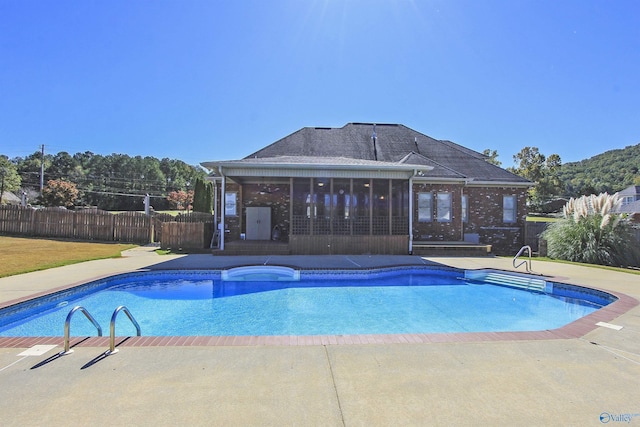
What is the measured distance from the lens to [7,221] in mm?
18922

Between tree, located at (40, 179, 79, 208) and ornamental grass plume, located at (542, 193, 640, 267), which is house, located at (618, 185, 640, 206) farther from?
tree, located at (40, 179, 79, 208)

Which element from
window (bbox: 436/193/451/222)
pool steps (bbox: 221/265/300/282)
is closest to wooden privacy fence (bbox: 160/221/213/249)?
pool steps (bbox: 221/265/300/282)

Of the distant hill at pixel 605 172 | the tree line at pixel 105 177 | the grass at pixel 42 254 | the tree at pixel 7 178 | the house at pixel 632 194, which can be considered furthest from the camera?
the tree line at pixel 105 177

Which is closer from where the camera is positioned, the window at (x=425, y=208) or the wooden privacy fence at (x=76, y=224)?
the window at (x=425, y=208)

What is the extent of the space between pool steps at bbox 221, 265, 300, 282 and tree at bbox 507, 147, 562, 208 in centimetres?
3521

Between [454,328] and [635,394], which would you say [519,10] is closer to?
[454,328]

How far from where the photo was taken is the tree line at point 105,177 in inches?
2031

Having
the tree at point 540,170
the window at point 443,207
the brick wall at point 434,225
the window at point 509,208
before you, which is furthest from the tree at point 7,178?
the tree at point 540,170

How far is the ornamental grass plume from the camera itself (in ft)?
39.0

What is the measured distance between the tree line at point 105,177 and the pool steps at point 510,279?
44563mm

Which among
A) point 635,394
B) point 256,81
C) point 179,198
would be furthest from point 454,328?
point 179,198

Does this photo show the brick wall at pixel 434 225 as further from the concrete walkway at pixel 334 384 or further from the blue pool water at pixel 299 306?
the concrete walkway at pixel 334 384

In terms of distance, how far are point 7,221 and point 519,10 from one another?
26.5m

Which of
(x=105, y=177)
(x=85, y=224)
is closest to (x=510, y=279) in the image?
(x=85, y=224)
